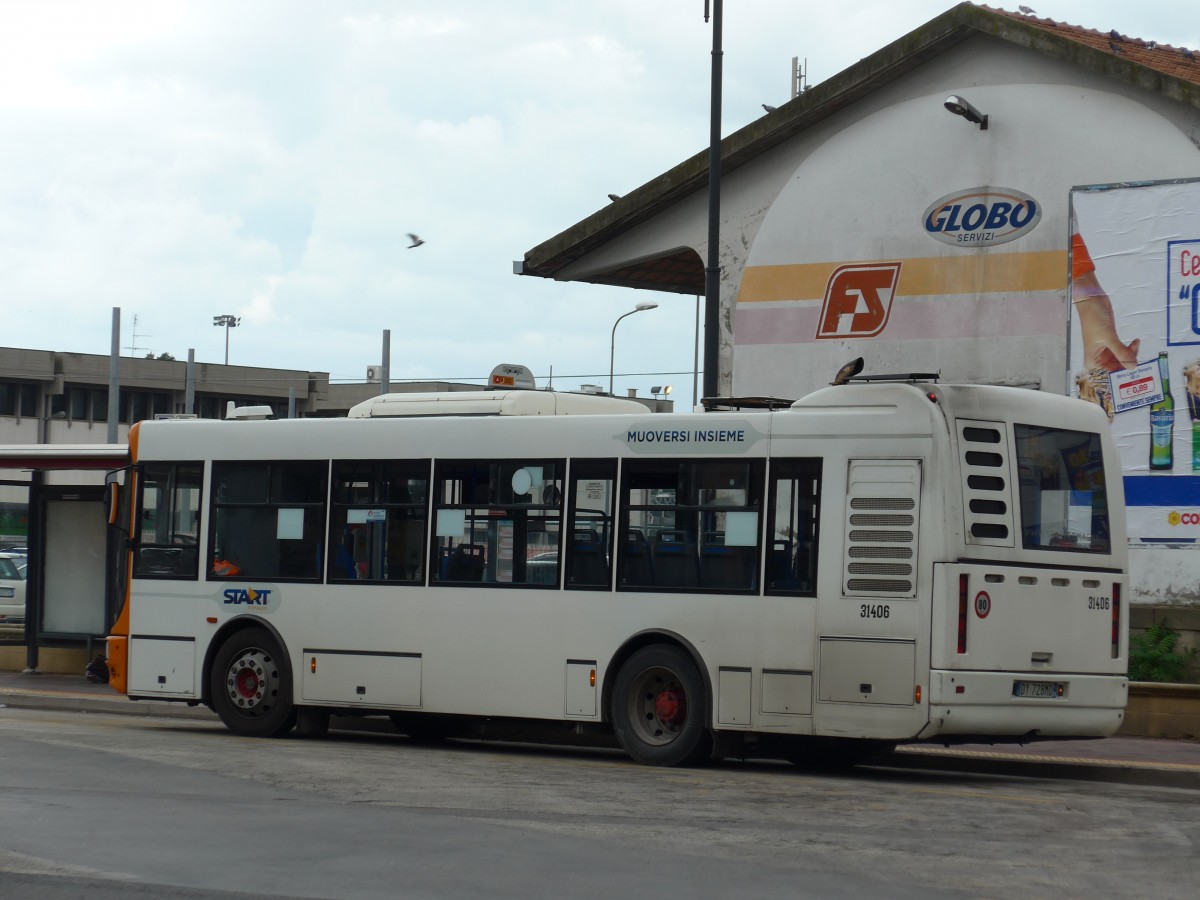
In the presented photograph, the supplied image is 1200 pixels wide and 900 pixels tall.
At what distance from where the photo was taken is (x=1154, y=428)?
63.1 ft

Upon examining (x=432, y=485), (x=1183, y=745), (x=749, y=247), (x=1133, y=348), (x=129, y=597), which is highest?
(x=749, y=247)

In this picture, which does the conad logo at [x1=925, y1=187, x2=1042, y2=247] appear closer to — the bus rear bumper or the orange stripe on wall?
the orange stripe on wall

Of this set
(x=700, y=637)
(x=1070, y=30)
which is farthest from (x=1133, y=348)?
(x=700, y=637)

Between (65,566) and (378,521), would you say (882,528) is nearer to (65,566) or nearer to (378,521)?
(378,521)

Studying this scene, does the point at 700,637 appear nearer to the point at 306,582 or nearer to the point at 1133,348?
the point at 306,582

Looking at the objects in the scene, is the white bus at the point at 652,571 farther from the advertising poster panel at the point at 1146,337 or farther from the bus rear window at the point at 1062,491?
the advertising poster panel at the point at 1146,337

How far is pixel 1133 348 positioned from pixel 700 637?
8028 millimetres

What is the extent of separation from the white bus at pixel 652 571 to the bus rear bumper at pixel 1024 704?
0.02m

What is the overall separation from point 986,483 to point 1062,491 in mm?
817

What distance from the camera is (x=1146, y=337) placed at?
19312 mm

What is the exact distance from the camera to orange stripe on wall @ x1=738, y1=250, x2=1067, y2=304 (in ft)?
67.0

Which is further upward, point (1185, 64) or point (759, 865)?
point (1185, 64)

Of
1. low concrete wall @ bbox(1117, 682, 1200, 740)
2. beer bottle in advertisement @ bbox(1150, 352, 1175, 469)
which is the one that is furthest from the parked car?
low concrete wall @ bbox(1117, 682, 1200, 740)

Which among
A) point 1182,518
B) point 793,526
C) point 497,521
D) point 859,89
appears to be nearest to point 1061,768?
point 793,526
